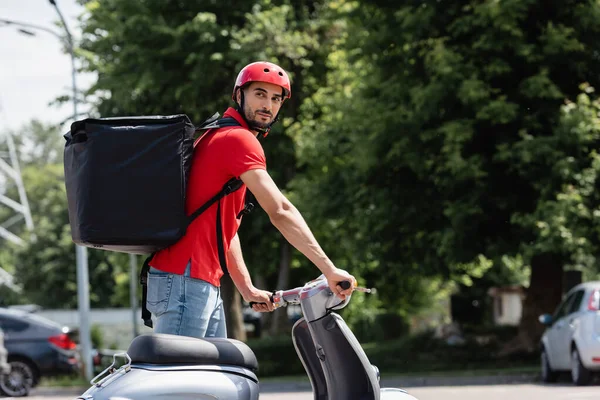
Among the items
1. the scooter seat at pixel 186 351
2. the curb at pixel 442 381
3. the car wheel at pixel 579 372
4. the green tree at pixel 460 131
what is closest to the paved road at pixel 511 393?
the car wheel at pixel 579 372

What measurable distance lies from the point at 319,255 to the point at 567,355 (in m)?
11.9

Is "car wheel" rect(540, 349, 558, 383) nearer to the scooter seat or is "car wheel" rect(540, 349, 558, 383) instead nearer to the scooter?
the scooter

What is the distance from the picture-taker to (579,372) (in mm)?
15188

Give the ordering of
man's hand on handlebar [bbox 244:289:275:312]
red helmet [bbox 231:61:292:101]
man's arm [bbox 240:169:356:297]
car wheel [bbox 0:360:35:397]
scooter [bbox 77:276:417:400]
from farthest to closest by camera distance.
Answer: car wheel [bbox 0:360:35:397] < man's hand on handlebar [bbox 244:289:275:312] < red helmet [bbox 231:61:292:101] < man's arm [bbox 240:169:356:297] < scooter [bbox 77:276:417:400]

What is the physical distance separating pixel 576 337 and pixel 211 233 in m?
11.2

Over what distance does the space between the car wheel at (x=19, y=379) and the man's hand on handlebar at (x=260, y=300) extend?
48.1 feet

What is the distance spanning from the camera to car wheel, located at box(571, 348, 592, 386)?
1509 centimetres

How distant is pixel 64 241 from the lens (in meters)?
64.4

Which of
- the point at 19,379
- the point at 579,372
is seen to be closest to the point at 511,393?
the point at 579,372

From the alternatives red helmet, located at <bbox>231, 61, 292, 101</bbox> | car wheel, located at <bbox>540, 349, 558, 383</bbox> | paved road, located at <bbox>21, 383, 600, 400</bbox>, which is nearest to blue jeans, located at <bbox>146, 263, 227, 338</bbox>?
red helmet, located at <bbox>231, 61, 292, 101</bbox>

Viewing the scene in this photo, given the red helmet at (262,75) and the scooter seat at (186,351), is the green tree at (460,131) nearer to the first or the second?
the red helmet at (262,75)

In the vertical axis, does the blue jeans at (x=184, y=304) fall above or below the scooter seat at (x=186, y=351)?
above

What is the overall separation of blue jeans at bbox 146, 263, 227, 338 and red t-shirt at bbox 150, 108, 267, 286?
1.3 inches

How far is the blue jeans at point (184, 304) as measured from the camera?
4.73 metres
